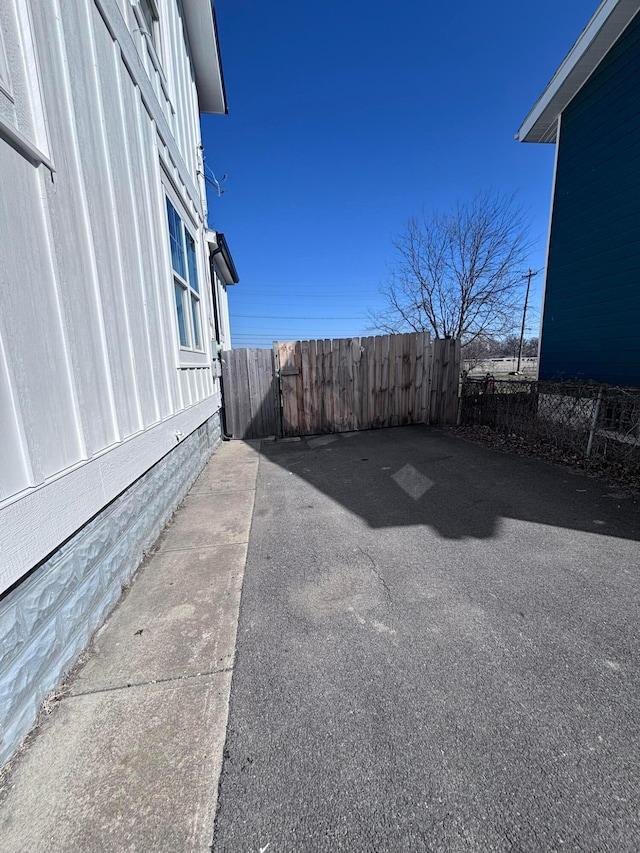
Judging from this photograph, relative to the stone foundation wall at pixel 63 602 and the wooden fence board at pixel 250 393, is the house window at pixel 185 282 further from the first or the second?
the stone foundation wall at pixel 63 602

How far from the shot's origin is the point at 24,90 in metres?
1.56

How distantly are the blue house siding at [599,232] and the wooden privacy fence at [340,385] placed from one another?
6.89 ft

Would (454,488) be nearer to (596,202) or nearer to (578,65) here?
(596,202)

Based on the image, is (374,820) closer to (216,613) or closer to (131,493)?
(216,613)

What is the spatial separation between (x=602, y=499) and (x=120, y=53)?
19.2ft

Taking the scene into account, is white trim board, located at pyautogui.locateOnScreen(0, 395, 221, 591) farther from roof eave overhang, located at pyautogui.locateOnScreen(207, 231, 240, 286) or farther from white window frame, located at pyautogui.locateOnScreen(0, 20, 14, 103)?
roof eave overhang, located at pyautogui.locateOnScreen(207, 231, 240, 286)

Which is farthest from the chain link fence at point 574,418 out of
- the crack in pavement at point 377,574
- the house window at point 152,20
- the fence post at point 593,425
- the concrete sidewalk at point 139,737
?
the house window at point 152,20

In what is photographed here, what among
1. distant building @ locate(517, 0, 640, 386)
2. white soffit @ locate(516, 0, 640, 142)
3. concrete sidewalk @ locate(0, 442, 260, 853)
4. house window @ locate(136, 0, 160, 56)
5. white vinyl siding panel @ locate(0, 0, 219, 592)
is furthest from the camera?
distant building @ locate(517, 0, 640, 386)

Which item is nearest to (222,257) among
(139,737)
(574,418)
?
(574,418)

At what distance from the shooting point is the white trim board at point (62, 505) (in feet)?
4.42

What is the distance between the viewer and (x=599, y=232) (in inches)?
224

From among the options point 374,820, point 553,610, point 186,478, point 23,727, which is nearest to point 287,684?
point 374,820

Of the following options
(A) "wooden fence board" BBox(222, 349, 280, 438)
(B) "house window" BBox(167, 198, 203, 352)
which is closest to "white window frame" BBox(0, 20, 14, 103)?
(B) "house window" BBox(167, 198, 203, 352)

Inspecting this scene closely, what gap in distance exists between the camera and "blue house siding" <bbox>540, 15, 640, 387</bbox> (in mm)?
5113
